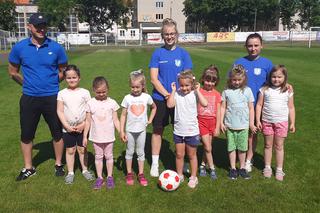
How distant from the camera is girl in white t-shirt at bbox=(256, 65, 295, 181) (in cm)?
490

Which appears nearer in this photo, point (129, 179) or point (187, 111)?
point (187, 111)

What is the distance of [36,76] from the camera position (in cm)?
489

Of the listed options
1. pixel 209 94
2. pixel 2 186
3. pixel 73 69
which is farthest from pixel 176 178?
pixel 2 186

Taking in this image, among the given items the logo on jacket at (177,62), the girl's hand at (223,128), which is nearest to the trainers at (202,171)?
the girl's hand at (223,128)

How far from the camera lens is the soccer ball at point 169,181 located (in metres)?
4.66

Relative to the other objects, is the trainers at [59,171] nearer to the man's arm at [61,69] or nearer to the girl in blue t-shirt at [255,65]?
the man's arm at [61,69]

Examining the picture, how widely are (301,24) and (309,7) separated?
4.71 metres

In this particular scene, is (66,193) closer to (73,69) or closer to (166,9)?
(73,69)

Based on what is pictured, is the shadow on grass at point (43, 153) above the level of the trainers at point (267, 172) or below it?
below

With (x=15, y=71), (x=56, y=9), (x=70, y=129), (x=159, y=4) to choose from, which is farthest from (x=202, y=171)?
(x=159, y=4)

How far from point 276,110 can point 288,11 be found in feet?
302

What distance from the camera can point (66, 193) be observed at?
15.3 ft

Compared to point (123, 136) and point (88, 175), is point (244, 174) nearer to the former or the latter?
point (123, 136)

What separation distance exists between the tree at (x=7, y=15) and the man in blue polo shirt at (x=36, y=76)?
69145mm
